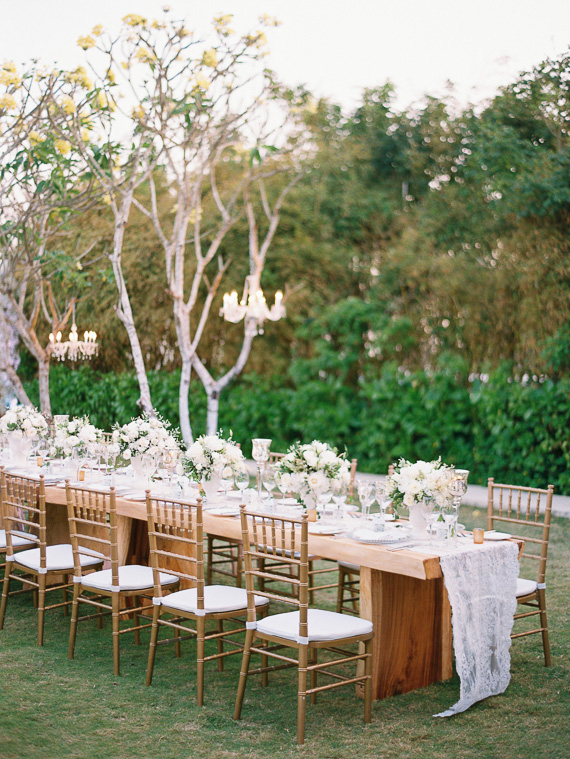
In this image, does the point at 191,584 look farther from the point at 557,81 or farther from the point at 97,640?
the point at 557,81

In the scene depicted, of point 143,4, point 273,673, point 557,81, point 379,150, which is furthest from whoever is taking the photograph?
point 379,150

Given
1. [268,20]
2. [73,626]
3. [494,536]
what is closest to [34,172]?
[268,20]

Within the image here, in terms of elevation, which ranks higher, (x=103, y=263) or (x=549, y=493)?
(x=103, y=263)

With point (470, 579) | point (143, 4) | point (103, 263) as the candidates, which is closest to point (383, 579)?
point (470, 579)

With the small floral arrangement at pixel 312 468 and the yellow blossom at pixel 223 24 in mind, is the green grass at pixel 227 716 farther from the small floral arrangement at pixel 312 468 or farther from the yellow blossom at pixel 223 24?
the yellow blossom at pixel 223 24

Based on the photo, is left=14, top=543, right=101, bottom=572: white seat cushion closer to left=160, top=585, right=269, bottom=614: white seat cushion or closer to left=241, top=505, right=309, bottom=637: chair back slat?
left=160, top=585, right=269, bottom=614: white seat cushion

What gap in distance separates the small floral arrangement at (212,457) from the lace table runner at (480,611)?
139 cm

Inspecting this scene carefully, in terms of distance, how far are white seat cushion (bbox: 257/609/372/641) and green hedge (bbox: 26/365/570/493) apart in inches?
254

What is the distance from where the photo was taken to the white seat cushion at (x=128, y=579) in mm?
4422

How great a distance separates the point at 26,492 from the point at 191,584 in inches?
47.0

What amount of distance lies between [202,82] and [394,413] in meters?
4.77

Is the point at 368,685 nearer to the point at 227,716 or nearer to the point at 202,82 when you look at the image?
the point at 227,716

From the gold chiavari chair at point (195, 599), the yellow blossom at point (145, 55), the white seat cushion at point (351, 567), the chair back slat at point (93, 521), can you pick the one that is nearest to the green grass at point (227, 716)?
the gold chiavari chair at point (195, 599)

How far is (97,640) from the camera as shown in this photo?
491cm
